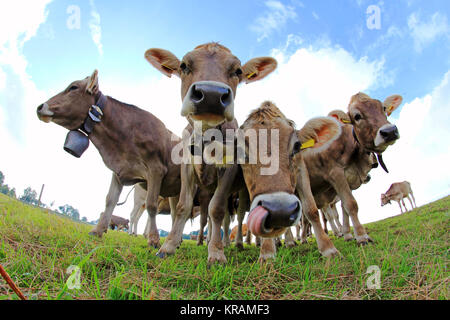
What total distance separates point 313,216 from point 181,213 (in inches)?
73.9

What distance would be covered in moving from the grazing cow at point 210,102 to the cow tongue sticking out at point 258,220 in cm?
102

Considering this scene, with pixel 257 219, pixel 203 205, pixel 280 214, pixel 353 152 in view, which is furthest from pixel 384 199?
pixel 257 219

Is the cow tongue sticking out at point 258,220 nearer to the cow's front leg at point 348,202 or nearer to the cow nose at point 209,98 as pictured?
the cow nose at point 209,98

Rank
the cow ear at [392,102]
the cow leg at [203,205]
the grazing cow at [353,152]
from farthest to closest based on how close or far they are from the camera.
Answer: the cow ear at [392,102] < the cow leg at [203,205] < the grazing cow at [353,152]

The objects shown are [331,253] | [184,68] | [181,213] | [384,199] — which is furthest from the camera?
[384,199]

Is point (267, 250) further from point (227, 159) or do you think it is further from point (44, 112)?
point (44, 112)

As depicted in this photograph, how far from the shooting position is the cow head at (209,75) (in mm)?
2729

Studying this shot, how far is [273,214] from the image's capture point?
2.22 metres

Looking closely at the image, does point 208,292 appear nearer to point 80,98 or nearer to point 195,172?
point 195,172

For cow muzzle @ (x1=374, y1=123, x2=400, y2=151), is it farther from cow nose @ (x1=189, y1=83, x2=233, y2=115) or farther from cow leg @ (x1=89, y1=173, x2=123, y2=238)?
cow leg @ (x1=89, y1=173, x2=123, y2=238)

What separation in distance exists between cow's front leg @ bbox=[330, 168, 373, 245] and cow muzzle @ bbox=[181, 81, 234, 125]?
3.10 m

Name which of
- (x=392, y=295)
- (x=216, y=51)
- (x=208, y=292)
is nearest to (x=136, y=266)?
(x=208, y=292)

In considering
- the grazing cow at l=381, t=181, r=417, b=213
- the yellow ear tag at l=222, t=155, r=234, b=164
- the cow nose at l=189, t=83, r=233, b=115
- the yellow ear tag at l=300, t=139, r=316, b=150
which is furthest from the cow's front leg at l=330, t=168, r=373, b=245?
the grazing cow at l=381, t=181, r=417, b=213

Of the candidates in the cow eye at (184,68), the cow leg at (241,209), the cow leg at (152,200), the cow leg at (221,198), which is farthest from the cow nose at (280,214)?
the cow leg at (152,200)
